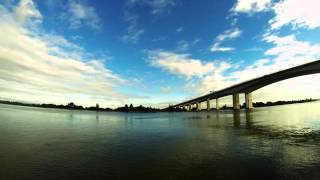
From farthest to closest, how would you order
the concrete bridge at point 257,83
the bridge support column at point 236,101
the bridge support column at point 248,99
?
1. the bridge support column at point 248,99
2. the bridge support column at point 236,101
3. the concrete bridge at point 257,83

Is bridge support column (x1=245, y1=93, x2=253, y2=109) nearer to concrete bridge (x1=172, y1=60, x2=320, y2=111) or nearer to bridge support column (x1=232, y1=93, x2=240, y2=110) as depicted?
concrete bridge (x1=172, y1=60, x2=320, y2=111)

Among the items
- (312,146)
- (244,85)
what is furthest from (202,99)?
(312,146)

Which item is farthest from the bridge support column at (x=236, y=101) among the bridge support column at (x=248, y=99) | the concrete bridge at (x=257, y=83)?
the bridge support column at (x=248, y=99)

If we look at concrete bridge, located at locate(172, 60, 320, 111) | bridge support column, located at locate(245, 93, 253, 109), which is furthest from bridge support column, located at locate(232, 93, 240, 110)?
bridge support column, located at locate(245, 93, 253, 109)

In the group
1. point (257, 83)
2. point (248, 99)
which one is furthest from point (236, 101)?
point (257, 83)

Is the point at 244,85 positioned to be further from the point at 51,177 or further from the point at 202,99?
the point at 51,177

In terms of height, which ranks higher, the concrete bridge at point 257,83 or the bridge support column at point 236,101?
the concrete bridge at point 257,83

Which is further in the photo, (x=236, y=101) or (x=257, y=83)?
(x=236, y=101)

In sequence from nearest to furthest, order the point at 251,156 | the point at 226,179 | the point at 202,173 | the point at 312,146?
1. the point at 226,179
2. the point at 202,173
3. the point at 251,156
4. the point at 312,146

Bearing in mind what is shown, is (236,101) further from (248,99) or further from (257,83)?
(257,83)

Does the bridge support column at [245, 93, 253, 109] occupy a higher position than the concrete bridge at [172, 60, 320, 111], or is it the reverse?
the concrete bridge at [172, 60, 320, 111]

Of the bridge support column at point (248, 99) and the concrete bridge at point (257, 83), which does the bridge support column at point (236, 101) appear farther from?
the bridge support column at point (248, 99)

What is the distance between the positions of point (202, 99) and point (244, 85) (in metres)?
57.8

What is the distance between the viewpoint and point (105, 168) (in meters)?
15.7
